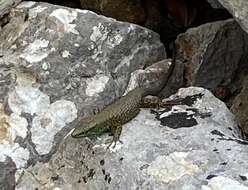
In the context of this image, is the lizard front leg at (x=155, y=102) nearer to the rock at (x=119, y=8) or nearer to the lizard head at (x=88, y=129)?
the lizard head at (x=88, y=129)

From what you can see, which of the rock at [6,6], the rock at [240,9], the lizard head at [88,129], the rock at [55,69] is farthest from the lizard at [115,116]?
the rock at [6,6]

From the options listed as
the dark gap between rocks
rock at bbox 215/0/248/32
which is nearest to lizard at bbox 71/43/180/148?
rock at bbox 215/0/248/32

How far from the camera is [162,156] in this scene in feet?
14.3

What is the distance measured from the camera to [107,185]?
438 centimetres

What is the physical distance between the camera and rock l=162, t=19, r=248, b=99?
6242mm

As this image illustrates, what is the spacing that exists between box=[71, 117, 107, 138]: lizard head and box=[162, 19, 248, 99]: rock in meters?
1.38

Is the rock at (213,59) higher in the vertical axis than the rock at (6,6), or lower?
lower

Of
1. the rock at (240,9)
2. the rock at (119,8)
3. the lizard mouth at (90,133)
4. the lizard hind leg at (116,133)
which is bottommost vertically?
the lizard mouth at (90,133)

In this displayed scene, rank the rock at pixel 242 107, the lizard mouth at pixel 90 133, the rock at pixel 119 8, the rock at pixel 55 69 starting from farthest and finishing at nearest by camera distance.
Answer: the rock at pixel 119 8 → the rock at pixel 242 107 → the rock at pixel 55 69 → the lizard mouth at pixel 90 133

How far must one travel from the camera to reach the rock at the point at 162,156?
4.09 metres

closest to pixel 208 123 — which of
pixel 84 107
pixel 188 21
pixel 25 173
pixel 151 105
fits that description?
pixel 151 105

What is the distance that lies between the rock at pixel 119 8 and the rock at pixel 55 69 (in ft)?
2.57

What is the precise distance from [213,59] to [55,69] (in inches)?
74.2

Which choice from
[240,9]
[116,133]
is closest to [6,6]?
[116,133]
